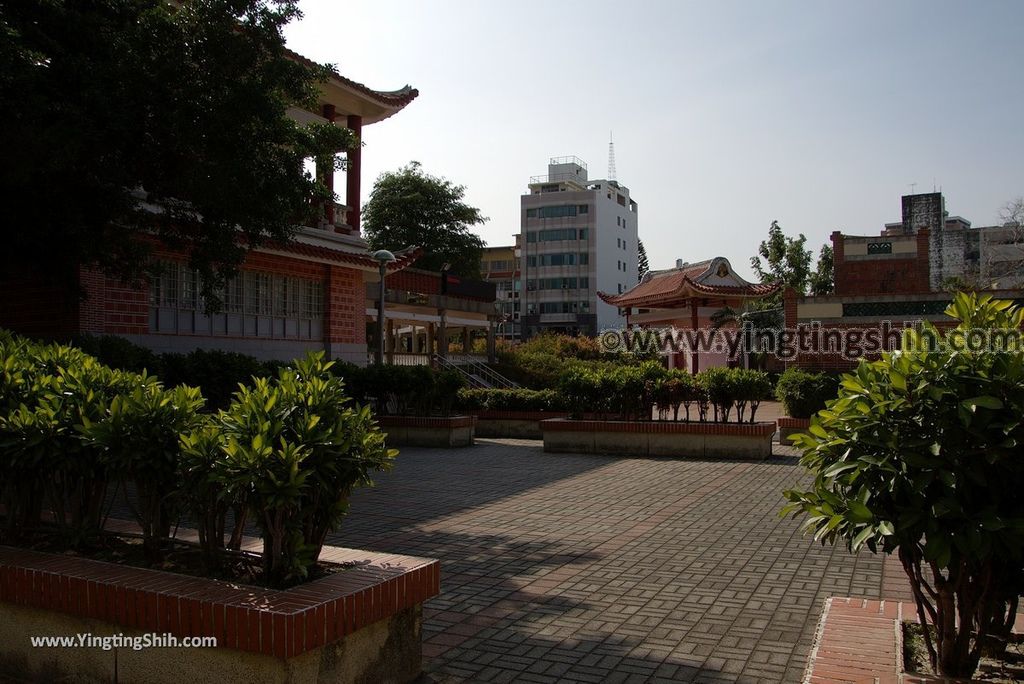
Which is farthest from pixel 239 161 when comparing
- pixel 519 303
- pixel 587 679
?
pixel 519 303

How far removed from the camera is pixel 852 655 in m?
3.79

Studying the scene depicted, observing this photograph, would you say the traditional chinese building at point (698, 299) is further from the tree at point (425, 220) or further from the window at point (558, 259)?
the window at point (558, 259)

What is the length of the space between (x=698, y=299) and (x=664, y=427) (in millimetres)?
21376

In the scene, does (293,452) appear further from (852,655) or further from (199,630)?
(852,655)

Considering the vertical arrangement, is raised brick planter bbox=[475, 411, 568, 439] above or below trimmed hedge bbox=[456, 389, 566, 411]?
below

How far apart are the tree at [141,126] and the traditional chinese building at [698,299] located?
78.0 ft

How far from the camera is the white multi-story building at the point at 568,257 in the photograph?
7612cm

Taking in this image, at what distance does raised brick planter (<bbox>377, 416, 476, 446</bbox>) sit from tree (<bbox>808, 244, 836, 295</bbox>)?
103 feet

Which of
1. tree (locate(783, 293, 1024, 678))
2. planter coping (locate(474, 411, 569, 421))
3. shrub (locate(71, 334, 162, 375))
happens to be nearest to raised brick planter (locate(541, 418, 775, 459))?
planter coping (locate(474, 411, 569, 421))

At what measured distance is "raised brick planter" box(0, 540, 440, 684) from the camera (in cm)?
340

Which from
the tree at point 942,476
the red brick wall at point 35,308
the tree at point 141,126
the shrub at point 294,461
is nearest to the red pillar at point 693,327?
the tree at point 141,126

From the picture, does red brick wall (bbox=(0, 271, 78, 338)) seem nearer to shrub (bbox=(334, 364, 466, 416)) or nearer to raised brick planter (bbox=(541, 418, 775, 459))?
shrub (bbox=(334, 364, 466, 416))

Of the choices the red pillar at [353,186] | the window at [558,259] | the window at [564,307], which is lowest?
the red pillar at [353,186]

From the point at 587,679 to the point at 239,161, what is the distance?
8.81 meters
